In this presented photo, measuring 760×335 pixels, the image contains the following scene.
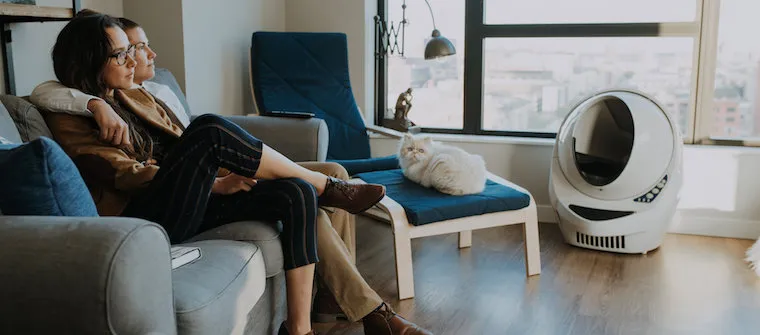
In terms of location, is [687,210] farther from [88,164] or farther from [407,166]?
[88,164]

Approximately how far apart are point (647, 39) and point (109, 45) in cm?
272

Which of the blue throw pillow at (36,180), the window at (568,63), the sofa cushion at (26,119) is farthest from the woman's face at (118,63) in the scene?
the window at (568,63)

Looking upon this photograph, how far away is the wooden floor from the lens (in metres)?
A: 2.46

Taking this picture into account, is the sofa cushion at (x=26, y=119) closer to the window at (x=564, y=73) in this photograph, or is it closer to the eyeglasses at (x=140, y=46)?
the eyeglasses at (x=140, y=46)

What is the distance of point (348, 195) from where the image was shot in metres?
2.24

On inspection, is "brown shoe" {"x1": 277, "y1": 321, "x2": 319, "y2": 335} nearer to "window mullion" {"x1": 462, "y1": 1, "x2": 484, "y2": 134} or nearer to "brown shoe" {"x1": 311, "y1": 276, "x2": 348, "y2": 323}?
"brown shoe" {"x1": 311, "y1": 276, "x2": 348, "y2": 323}

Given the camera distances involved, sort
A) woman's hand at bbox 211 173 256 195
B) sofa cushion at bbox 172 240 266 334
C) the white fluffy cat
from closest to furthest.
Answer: sofa cushion at bbox 172 240 266 334 → woman's hand at bbox 211 173 256 195 → the white fluffy cat

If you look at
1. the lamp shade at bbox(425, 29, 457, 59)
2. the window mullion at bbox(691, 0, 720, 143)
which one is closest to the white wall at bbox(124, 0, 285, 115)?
the lamp shade at bbox(425, 29, 457, 59)

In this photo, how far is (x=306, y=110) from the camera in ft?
12.1

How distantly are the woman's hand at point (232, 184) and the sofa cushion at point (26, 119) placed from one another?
1.64 ft

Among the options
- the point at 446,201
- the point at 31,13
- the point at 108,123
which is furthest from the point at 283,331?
the point at 31,13

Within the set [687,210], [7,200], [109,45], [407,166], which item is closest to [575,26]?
[687,210]

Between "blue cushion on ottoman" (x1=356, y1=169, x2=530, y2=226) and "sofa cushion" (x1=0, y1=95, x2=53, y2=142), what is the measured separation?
1.24m

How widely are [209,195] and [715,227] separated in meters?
2.60
